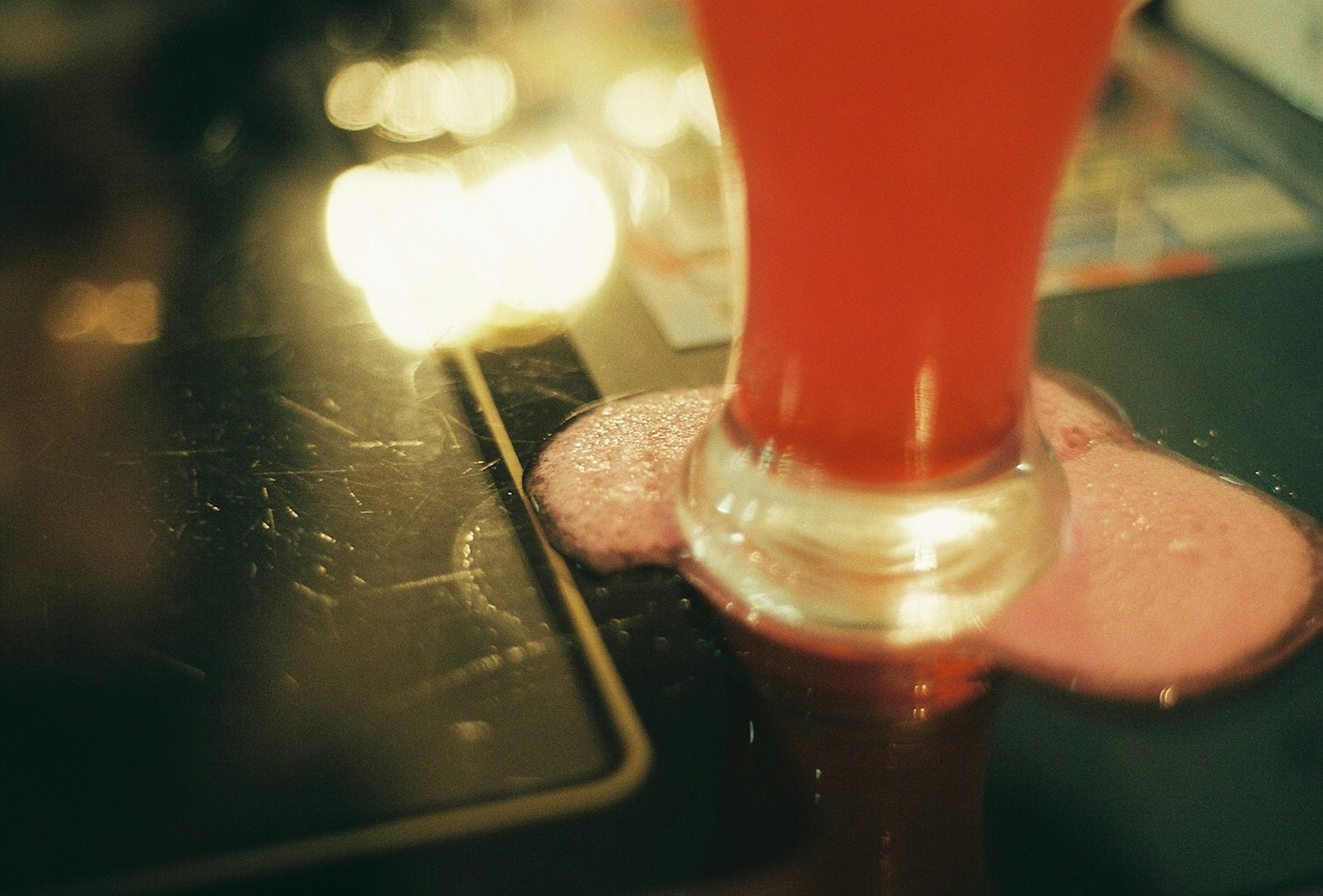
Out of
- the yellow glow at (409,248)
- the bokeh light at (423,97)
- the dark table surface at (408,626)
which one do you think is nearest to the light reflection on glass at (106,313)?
the dark table surface at (408,626)

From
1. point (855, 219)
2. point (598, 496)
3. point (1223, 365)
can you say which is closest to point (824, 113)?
point (855, 219)

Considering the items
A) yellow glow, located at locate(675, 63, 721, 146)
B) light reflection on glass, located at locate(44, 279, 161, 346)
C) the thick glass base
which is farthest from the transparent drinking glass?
yellow glow, located at locate(675, 63, 721, 146)

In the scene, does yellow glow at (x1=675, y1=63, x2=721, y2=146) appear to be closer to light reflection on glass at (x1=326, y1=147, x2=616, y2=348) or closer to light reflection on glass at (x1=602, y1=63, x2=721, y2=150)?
light reflection on glass at (x1=602, y1=63, x2=721, y2=150)

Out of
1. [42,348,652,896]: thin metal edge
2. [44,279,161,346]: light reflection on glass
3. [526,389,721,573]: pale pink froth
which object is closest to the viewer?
[42,348,652,896]: thin metal edge

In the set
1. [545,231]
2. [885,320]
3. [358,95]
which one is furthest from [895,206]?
[358,95]

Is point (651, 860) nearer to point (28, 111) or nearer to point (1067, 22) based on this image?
point (1067, 22)

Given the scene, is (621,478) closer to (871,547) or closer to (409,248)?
(871,547)

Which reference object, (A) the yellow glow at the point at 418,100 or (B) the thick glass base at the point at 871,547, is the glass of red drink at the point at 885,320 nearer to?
(B) the thick glass base at the point at 871,547
